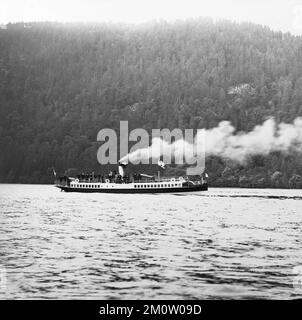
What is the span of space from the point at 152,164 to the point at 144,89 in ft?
138

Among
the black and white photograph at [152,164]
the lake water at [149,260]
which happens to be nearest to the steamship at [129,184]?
the black and white photograph at [152,164]

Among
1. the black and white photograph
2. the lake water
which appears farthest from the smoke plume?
the lake water

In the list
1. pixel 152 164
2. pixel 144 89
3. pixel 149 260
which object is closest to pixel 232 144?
pixel 152 164

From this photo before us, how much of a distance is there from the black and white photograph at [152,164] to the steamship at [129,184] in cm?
19

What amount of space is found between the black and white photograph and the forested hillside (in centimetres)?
39

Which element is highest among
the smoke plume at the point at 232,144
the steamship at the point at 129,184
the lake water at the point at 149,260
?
the smoke plume at the point at 232,144

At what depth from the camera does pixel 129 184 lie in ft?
232

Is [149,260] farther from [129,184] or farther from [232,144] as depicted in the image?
[232,144]

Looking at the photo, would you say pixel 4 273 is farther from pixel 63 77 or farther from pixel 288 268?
pixel 63 77

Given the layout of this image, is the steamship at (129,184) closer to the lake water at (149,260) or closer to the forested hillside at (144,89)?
the forested hillside at (144,89)

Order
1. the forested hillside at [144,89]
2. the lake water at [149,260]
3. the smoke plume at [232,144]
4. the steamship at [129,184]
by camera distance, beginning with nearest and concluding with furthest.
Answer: the lake water at [149,260]
the steamship at [129,184]
the smoke plume at [232,144]
the forested hillside at [144,89]

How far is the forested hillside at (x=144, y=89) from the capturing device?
83.0 metres

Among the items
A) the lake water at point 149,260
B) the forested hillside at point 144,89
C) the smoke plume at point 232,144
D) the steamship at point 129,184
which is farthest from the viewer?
the forested hillside at point 144,89

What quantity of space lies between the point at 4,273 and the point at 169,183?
183 ft
